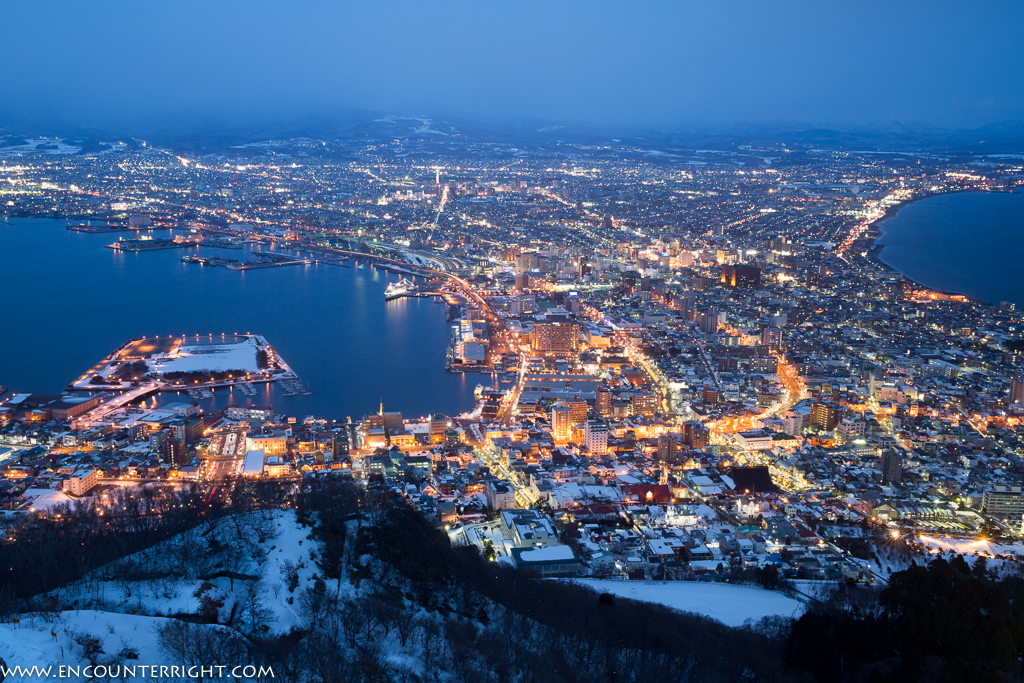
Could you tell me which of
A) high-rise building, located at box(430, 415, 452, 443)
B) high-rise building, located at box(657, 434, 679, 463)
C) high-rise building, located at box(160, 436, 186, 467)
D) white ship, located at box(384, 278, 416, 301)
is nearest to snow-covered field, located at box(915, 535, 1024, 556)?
high-rise building, located at box(657, 434, 679, 463)

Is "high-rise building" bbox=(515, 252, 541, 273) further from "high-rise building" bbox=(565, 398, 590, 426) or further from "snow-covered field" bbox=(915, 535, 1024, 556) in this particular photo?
"snow-covered field" bbox=(915, 535, 1024, 556)

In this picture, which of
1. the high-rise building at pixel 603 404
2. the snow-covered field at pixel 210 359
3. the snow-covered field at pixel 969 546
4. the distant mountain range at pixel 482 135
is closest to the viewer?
the snow-covered field at pixel 969 546

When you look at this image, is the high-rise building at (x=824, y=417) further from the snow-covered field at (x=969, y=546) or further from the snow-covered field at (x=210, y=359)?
the snow-covered field at (x=210, y=359)

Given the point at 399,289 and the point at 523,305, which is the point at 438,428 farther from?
the point at 399,289

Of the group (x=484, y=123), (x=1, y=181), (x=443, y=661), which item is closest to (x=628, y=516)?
(x=443, y=661)

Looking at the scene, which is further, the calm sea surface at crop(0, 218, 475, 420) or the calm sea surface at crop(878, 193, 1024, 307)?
the calm sea surface at crop(878, 193, 1024, 307)

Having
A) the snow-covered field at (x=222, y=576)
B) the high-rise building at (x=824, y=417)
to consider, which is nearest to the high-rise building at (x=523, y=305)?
the high-rise building at (x=824, y=417)

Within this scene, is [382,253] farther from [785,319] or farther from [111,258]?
[785,319]
